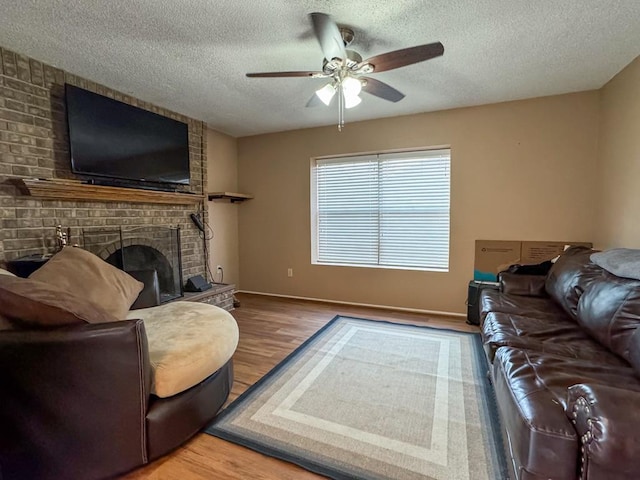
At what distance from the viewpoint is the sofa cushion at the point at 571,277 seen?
6.42ft

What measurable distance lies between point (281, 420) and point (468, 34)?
2.66 metres

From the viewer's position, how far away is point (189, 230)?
3.70m

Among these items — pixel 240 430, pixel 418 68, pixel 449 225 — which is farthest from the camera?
pixel 449 225

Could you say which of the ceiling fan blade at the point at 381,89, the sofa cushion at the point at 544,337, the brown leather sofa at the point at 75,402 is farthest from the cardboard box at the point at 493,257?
the brown leather sofa at the point at 75,402

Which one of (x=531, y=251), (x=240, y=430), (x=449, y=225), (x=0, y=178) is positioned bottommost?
(x=240, y=430)

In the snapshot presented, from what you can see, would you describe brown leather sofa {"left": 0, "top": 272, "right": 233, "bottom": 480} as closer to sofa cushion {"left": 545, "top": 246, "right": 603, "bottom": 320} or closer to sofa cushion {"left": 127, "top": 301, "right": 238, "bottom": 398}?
sofa cushion {"left": 127, "top": 301, "right": 238, "bottom": 398}

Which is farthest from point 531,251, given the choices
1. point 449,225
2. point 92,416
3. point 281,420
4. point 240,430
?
point 92,416

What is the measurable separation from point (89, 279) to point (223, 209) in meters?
2.66

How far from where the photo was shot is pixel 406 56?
173 cm

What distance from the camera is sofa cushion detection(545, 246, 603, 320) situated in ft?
6.42

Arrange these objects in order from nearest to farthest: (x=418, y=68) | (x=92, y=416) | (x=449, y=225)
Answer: (x=92, y=416)
(x=418, y=68)
(x=449, y=225)

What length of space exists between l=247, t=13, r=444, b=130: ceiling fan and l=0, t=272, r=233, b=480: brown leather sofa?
5.55 feet

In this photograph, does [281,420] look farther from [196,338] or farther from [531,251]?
[531,251]

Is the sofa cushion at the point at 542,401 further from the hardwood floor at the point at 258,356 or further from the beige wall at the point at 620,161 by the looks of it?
the beige wall at the point at 620,161
